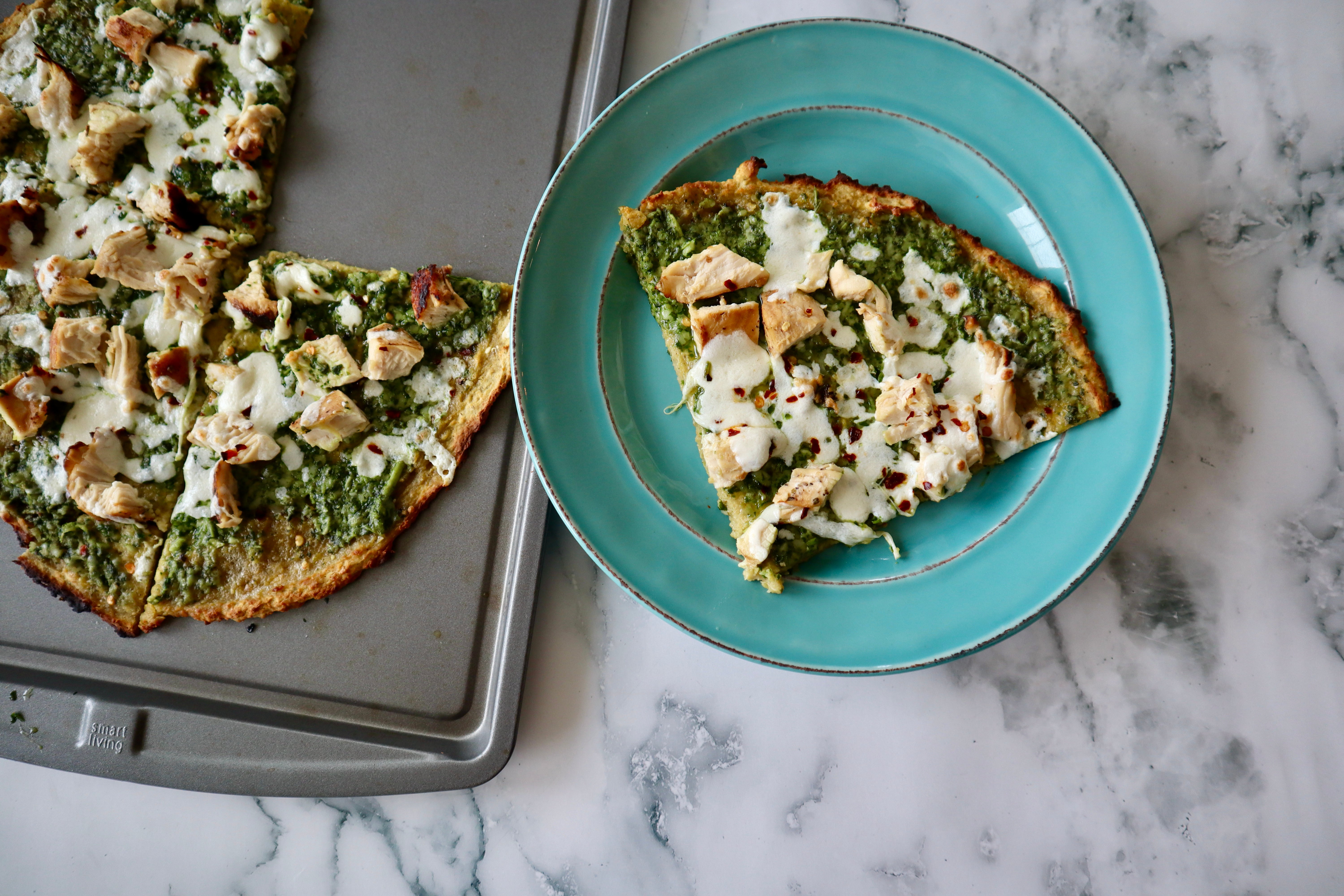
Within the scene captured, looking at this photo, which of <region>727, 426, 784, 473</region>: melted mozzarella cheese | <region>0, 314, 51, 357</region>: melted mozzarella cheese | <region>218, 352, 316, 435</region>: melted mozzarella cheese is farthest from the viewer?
<region>0, 314, 51, 357</region>: melted mozzarella cheese

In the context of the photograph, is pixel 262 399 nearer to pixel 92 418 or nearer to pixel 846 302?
pixel 92 418

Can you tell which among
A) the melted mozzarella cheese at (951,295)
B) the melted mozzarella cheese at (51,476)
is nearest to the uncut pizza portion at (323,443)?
the melted mozzarella cheese at (51,476)

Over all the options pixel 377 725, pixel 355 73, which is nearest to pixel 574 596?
→ pixel 377 725

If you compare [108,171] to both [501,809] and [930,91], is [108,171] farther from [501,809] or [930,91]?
[930,91]

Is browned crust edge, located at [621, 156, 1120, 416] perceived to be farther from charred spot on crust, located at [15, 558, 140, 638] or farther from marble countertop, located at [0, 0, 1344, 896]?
charred spot on crust, located at [15, 558, 140, 638]

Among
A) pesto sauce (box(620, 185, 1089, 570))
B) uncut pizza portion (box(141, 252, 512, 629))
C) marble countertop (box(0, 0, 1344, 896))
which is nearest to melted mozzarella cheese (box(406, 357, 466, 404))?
uncut pizza portion (box(141, 252, 512, 629))

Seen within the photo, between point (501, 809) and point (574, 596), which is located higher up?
point (574, 596)
